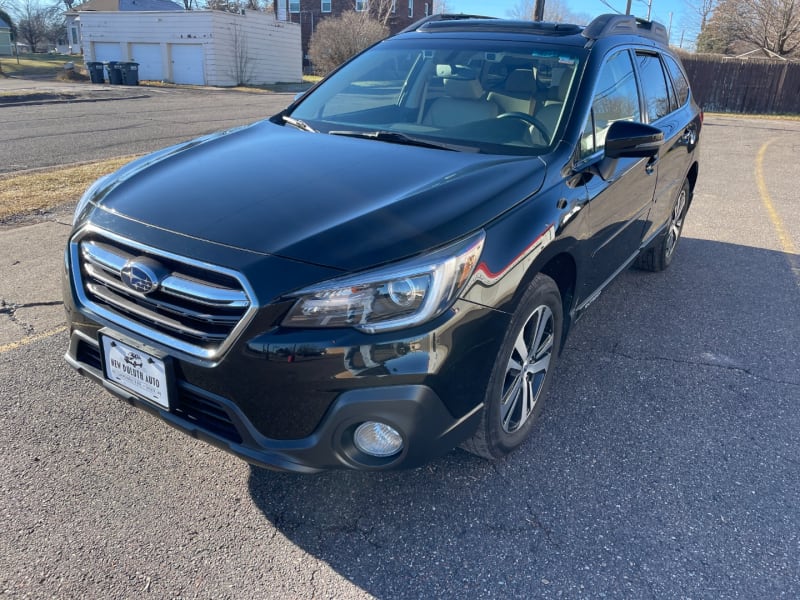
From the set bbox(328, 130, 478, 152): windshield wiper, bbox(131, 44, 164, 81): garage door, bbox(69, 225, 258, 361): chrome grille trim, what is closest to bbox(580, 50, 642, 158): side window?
bbox(328, 130, 478, 152): windshield wiper

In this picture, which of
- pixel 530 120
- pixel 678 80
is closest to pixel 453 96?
pixel 530 120

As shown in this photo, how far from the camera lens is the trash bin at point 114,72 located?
29.8 metres

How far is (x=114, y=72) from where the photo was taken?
1183 inches

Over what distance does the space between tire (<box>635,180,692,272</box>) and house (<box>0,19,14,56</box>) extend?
2702 inches

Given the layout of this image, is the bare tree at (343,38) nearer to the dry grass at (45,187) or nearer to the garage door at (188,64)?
the garage door at (188,64)

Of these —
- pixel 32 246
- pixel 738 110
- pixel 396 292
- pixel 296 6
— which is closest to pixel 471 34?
pixel 396 292

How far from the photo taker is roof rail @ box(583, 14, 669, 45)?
11.9 feet

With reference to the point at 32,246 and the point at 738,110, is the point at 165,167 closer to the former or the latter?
the point at 32,246

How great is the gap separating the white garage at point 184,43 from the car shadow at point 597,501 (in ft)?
113

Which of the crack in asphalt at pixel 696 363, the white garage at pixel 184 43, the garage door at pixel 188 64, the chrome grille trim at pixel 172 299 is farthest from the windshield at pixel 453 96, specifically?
the garage door at pixel 188 64

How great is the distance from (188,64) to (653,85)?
3425 cm

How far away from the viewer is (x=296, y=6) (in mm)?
51969

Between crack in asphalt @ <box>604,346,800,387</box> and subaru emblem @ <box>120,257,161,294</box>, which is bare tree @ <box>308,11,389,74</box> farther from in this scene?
subaru emblem @ <box>120,257,161,294</box>

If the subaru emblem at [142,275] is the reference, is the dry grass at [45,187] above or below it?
below
